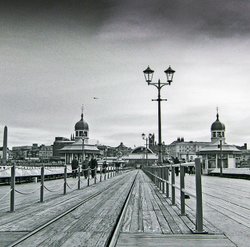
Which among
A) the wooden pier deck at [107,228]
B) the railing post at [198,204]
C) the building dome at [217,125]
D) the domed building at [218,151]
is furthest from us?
the building dome at [217,125]

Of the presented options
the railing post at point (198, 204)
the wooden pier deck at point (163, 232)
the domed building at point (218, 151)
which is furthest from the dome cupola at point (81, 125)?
the railing post at point (198, 204)

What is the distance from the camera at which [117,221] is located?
25.3 ft

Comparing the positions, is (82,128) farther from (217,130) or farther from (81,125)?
(217,130)

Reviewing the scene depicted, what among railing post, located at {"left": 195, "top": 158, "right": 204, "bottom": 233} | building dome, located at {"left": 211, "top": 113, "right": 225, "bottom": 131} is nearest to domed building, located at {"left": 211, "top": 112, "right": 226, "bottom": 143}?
building dome, located at {"left": 211, "top": 113, "right": 225, "bottom": 131}

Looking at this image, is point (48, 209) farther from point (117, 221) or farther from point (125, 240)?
point (125, 240)

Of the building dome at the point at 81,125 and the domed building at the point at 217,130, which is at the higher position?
the building dome at the point at 81,125

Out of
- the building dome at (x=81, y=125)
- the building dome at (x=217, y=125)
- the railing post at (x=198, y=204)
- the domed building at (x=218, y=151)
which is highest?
the building dome at (x=81, y=125)

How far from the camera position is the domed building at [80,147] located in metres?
163

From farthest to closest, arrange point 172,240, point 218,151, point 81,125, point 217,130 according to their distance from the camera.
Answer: point 81,125 → point 217,130 → point 218,151 → point 172,240

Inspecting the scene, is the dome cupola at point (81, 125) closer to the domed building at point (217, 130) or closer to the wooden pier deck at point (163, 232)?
the domed building at point (217, 130)

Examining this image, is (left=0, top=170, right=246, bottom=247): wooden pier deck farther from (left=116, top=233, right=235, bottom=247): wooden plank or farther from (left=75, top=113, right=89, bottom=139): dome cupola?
(left=75, top=113, right=89, bottom=139): dome cupola

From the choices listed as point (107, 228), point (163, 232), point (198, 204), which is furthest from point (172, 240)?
point (107, 228)

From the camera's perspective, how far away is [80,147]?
163m

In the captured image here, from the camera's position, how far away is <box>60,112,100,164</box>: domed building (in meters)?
163
